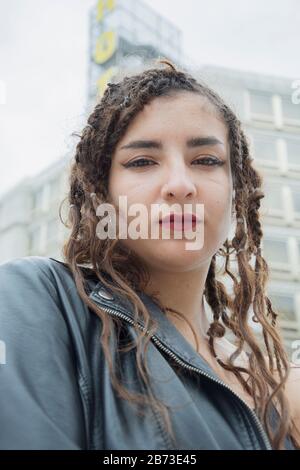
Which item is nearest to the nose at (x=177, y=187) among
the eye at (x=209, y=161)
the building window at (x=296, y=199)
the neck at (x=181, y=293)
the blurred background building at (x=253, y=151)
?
the eye at (x=209, y=161)

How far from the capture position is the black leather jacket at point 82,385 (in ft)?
2.79

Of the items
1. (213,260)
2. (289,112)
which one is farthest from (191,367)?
(289,112)

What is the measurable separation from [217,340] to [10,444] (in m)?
0.79

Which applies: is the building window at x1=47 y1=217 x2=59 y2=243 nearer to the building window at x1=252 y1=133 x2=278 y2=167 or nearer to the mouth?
the building window at x1=252 y1=133 x2=278 y2=167

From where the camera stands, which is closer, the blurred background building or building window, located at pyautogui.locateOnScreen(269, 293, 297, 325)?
building window, located at pyautogui.locateOnScreen(269, 293, 297, 325)

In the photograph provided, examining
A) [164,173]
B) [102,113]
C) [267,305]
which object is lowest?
[267,305]

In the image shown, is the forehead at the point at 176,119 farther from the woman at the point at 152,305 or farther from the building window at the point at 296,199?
the building window at the point at 296,199

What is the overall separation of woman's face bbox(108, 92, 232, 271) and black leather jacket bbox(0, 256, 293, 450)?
0.19m

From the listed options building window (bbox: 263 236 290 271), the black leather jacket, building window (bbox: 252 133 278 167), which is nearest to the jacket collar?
the black leather jacket

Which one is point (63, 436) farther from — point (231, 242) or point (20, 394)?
point (231, 242)

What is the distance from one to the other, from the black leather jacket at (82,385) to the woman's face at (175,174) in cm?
19

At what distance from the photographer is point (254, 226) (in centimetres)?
169

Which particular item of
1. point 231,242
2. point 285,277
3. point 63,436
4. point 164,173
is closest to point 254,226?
point 231,242

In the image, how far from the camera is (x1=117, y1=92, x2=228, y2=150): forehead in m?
1.32
